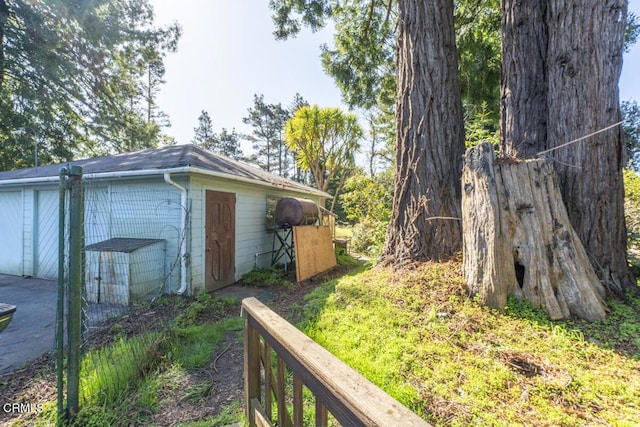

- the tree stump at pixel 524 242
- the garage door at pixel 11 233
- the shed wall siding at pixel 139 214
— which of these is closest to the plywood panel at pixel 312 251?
the shed wall siding at pixel 139 214

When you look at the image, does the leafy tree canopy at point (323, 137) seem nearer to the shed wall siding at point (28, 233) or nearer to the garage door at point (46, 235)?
the garage door at point (46, 235)

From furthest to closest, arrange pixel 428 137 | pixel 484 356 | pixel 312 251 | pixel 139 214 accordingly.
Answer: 1. pixel 312 251
2. pixel 139 214
3. pixel 428 137
4. pixel 484 356

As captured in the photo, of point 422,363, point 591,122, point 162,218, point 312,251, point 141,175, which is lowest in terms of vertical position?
point 422,363

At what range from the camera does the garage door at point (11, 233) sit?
272 inches

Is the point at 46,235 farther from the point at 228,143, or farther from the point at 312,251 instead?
the point at 228,143

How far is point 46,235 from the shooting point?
6633 mm

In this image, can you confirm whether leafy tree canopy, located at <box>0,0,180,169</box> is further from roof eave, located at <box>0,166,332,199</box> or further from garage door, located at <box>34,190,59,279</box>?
garage door, located at <box>34,190,59,279</box>

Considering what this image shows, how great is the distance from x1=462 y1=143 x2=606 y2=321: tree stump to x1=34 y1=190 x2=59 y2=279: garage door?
28.1 ft

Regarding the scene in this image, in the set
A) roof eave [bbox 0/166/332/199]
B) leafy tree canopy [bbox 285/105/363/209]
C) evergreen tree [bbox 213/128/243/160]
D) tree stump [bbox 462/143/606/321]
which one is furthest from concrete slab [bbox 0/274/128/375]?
evergreen tree [bbox 213/128/243/160]

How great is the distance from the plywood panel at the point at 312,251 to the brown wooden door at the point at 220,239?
148 centimetres

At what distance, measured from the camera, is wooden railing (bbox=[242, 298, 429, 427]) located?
2.17ft

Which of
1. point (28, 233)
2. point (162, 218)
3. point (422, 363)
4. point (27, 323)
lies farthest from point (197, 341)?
point (28, 233)

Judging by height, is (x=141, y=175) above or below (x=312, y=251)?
above

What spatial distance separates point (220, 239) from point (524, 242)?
528cm
